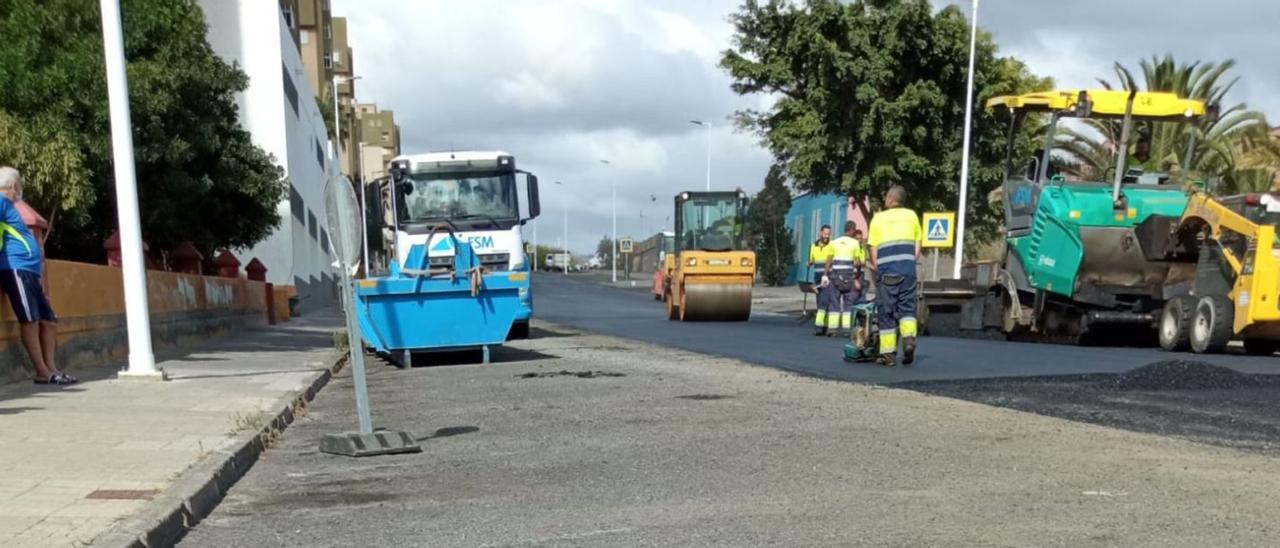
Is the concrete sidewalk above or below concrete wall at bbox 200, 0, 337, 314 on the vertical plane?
below

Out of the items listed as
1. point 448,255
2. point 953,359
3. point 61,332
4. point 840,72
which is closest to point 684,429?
point 953,359

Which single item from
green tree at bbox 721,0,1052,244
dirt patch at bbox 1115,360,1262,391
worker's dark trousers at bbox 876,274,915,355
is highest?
green tree at bbox 721,0,1052,244

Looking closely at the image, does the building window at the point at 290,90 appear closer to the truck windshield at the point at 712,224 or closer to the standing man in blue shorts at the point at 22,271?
the truck windshield at the point at 712,224

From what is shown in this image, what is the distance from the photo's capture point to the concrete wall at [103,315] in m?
10.1

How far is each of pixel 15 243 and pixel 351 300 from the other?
418 cm

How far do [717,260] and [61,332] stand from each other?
15.1m

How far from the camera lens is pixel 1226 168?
3067 centimetres

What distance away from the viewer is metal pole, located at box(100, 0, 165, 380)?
10.6 m

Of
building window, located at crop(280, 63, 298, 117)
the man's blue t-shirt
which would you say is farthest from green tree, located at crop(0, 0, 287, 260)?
building window, located at crop(280, 63, 298, 117)

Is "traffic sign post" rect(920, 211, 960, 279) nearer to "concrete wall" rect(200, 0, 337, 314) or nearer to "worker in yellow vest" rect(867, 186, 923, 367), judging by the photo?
"worker in yellow vest" rect(867, 186, 923, 367)

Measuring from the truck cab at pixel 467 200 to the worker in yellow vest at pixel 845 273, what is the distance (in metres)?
4.54

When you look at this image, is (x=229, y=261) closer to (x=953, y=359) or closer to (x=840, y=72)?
(x=840, y=72)

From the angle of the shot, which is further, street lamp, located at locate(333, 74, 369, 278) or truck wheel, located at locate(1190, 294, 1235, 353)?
truck wheel, located at locate(1190, 294, 1235, 353)

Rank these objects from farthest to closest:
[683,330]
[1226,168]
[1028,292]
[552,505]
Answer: [1226,168]
[683,330]
[1028,292]
[552,505]
